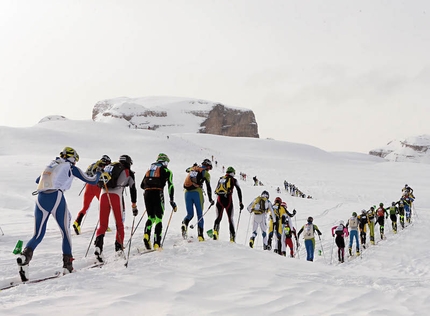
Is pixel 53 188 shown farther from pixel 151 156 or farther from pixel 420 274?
pixel 151 156

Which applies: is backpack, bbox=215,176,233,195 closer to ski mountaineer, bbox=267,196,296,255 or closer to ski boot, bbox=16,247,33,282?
ski mountaineer, bbox=267,196,296,255

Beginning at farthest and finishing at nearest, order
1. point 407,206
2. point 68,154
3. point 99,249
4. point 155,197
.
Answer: point 407,206 → point 155,197 → point 99,249 → point 68,154

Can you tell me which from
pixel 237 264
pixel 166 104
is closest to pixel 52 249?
pixel 237 264

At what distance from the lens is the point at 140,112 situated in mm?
166875

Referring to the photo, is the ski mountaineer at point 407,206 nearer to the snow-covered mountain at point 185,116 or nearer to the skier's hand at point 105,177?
the skier's hand at point 105,177

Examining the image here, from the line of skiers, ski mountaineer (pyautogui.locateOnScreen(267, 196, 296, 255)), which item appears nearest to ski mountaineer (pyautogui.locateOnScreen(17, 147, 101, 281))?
ski mountaineer (pyautogui.locateOnScreen(267, 196, 296, 255))

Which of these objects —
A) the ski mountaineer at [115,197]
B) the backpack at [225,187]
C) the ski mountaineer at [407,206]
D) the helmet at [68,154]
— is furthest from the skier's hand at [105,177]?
the ski mountaineer at [407,206]

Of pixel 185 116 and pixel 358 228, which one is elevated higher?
pixel 185 116

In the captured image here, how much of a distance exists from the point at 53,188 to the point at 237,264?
3030 millimetres

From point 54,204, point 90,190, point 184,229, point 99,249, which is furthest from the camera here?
point 90,190

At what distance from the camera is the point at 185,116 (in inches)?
6875

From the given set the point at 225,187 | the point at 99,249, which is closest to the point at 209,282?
the point at 99,249

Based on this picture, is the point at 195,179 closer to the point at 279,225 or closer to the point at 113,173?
the point at 113,173

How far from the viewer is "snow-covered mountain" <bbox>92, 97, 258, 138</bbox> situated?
163 meters
